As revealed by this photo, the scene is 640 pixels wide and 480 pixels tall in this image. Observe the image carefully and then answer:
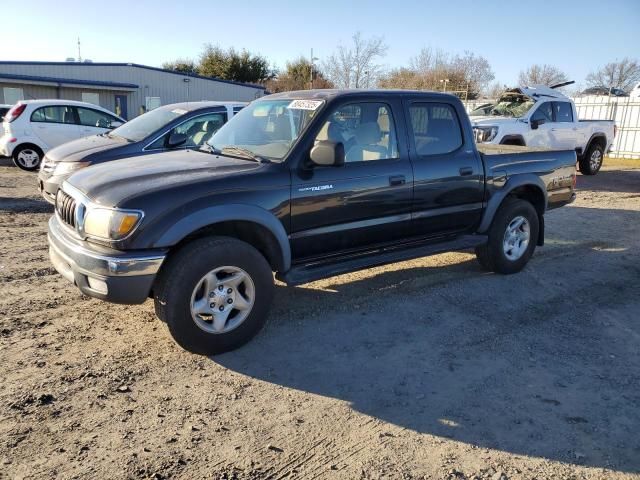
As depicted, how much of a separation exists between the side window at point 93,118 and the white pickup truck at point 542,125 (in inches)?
349

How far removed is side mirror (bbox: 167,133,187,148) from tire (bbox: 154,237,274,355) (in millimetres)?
4405

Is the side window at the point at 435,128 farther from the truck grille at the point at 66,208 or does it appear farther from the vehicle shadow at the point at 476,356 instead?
the truck grille at the point at 66,208

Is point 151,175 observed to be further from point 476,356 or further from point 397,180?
point 476,356

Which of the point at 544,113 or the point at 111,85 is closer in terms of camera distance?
the point at 544,113

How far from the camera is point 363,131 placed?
15.4 ft

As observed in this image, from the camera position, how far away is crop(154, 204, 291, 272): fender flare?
354cm

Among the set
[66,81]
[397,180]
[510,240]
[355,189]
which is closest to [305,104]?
[355,189]

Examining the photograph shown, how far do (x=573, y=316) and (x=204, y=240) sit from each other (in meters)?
3.42

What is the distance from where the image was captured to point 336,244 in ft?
14.8

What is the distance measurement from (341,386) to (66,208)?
2.43 metres

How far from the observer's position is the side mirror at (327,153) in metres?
4.06

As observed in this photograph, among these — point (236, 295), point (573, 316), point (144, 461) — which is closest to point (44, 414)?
point (144, 461)

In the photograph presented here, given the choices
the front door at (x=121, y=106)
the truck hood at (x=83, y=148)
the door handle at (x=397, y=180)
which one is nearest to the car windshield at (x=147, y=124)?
the truck hood at (x=83, y=148)

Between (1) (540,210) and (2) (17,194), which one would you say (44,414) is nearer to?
(1) (540,210)
